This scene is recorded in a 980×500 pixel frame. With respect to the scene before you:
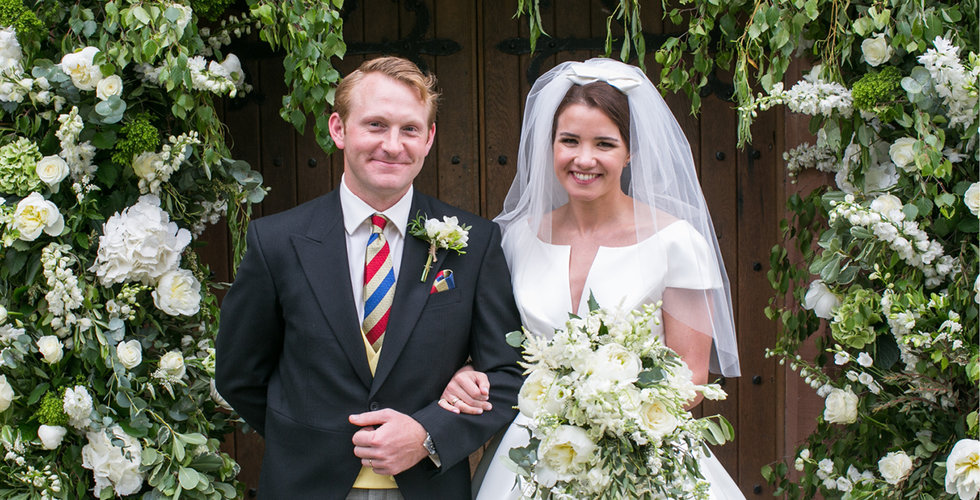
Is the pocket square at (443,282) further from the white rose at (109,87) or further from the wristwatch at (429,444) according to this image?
the white rose at (109,87)

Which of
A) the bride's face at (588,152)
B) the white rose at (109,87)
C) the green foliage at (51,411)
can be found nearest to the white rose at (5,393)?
the green foliage at (51,411)

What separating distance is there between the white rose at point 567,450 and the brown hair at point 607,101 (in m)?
0.81

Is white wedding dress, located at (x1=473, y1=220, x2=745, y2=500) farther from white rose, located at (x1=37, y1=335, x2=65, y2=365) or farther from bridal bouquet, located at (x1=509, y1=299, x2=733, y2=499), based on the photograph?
white rose, located at (x1=37, y1=335, x2=65, y2=365)

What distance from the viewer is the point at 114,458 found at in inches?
88.9

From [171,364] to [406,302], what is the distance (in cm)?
79

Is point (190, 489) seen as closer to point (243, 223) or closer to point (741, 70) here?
point (243, 223)

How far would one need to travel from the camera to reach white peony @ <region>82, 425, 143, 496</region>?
2258 millimetres

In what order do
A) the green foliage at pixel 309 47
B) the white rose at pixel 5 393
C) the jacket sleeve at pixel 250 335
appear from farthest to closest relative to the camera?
the green foliage at pixel 309 47, the white rose at pixel 5 393, the jacket sleeve at pixel 250 335

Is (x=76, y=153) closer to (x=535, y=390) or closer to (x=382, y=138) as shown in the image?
(x=382, y=138)

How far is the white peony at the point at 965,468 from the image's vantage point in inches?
77.1

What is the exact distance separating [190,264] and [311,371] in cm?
77

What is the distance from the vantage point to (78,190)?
7.38 feet

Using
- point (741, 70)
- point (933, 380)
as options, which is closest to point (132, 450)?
point (741, 70)

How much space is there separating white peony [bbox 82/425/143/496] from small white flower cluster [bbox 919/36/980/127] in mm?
2163
